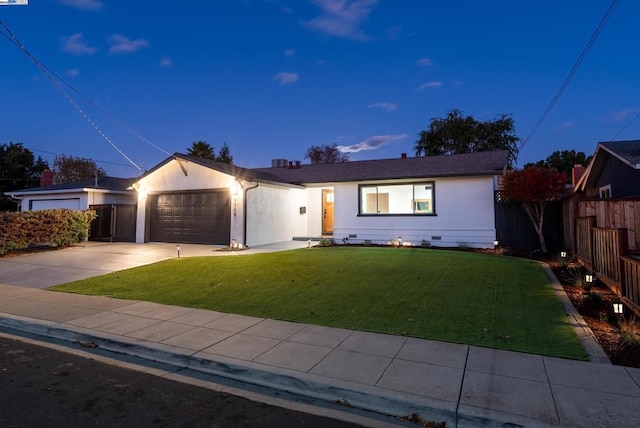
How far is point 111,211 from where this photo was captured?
729 inches

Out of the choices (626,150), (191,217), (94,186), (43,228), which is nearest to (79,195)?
(94,186)

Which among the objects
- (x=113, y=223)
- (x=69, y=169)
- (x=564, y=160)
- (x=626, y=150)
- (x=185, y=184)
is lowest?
(x=113, y=223)

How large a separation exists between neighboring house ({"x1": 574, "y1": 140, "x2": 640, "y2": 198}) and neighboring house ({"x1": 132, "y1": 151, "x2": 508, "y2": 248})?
3120mm

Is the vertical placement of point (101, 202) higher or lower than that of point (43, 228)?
higher

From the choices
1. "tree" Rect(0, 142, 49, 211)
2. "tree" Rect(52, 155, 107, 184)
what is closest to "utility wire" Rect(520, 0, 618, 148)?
"tree" Rect(52, 155, 107, 184)

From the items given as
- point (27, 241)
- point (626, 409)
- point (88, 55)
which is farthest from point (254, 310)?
point (88, 55)

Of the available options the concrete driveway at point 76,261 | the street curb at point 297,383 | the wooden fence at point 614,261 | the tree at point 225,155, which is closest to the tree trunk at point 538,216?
the wooden fence at point 614,261

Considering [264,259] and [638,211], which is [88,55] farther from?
[638,211]

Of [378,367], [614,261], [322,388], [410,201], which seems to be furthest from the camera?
[410,201]

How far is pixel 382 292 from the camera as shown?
23.2 ft

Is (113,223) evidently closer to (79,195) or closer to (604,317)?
(79,195)

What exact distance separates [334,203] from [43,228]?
12.4 m

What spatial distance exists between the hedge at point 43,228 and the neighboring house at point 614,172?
20199 millimetres

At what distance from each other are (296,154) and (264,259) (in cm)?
3632
